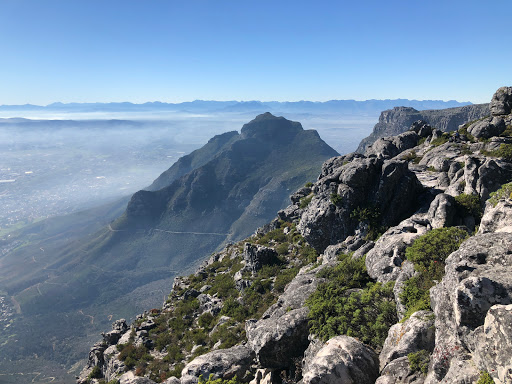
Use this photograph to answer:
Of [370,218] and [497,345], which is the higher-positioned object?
[497,345]

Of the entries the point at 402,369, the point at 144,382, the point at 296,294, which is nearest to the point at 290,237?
the point at 296,294

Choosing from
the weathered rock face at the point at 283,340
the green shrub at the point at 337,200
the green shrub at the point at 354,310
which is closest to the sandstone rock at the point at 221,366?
the weathered rock face at the point at 283,340

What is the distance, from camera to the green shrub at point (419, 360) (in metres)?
14.1

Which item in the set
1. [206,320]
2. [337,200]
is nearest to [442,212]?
[337,200]

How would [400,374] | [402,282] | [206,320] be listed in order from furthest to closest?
[206,320]
[402,282]
[400,374]

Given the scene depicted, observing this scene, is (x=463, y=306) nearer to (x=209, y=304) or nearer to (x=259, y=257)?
(x=259, y=257)

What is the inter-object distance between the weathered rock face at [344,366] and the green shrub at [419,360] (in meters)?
2.65

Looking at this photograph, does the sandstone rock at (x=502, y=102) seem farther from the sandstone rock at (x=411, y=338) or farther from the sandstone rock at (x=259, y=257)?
the sandstone rock at (x=411, y=338)

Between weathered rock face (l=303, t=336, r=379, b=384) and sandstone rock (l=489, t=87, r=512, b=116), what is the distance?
92687 mm

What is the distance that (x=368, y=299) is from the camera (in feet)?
72.8

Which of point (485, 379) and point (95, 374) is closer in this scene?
point (485, 379)

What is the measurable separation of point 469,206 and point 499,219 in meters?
12.1

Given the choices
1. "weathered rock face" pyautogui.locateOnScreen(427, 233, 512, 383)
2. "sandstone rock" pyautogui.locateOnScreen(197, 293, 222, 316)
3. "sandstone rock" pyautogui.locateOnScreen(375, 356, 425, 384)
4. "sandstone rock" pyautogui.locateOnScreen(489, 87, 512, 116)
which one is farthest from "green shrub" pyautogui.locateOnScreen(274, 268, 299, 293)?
"sandstone rock" pyautogui.locateOnScreen(489, 87, 512, 116)

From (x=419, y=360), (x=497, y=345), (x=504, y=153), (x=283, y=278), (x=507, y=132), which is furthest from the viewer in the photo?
(x=507, y=132)
